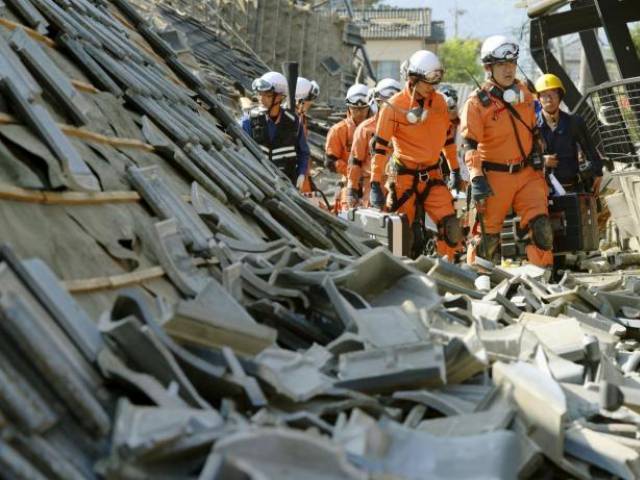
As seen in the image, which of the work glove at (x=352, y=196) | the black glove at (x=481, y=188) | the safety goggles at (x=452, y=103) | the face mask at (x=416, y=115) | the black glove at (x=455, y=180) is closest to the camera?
the black glove at (x=481, y=188)

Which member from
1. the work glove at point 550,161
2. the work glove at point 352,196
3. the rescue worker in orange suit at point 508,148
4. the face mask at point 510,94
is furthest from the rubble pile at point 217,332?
the work glove at point 352,196

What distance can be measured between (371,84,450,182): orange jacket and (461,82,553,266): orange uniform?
838mm

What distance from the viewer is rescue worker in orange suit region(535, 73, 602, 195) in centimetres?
1325

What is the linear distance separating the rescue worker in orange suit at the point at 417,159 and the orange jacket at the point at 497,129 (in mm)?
844

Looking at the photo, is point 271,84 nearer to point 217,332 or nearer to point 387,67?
point 217,332

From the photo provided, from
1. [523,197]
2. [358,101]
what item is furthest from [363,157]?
[523,197]

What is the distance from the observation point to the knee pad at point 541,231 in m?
11.4

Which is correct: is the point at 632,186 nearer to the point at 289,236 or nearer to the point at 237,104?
the point at 289,236

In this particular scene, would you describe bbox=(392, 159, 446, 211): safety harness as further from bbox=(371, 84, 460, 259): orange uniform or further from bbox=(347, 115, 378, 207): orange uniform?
bbox=(347, 115, 378, 207): orange uniform

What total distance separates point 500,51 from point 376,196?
2.02m

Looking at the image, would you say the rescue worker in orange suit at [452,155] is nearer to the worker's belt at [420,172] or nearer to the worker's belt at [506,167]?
the worker's belt at [420,172]

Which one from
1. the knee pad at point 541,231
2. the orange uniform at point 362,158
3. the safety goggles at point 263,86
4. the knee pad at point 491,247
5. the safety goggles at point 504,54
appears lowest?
the knee pad at point 491,247

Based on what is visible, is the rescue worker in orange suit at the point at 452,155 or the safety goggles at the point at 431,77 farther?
the rescue worker in orange suit at the point at 452,155

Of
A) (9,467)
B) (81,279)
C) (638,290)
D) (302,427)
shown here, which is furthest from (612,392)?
(638,290)
